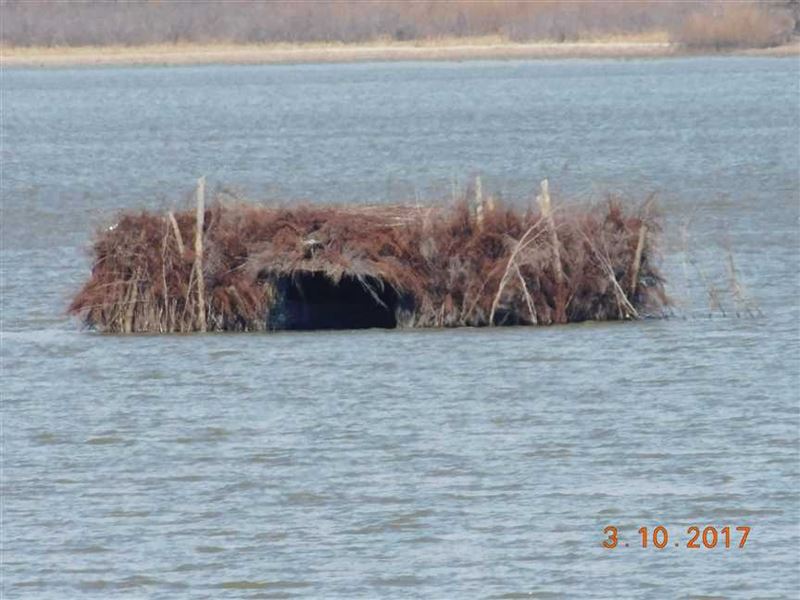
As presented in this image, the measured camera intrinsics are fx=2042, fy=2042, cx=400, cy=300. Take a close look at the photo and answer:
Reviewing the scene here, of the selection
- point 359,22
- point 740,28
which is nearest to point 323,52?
point 359,22

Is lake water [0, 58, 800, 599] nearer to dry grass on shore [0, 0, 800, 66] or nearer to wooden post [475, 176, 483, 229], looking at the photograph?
wooden post [475, 176, 483, 229]

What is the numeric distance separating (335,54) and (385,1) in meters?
9.05

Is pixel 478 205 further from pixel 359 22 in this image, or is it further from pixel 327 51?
pixel 359 22

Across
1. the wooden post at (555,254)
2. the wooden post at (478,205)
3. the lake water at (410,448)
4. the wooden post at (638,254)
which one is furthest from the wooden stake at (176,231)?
the wooden post at (638,254)

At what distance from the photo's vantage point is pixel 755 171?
43531 millimetres

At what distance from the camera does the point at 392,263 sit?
20938 millimetres

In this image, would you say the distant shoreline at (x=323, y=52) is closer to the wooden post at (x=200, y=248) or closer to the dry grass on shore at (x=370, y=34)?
the dry grass on shore at (x=370, y=34)

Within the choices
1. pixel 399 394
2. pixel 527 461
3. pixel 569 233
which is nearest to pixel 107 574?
pixel 527 461

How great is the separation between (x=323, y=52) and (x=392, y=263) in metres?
99.0

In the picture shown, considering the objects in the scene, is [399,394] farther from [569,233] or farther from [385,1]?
[385,1]
